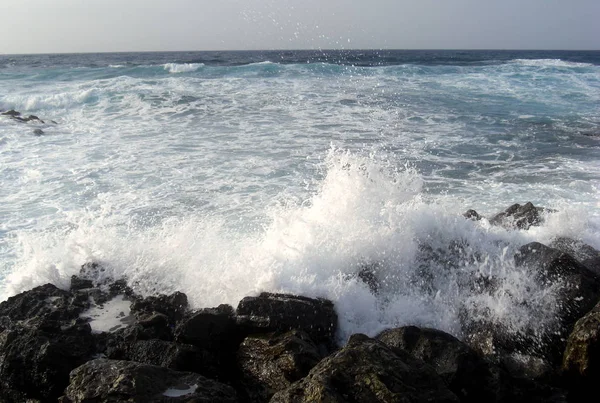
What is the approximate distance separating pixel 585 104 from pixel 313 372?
69.7 ft

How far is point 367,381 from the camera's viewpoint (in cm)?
311

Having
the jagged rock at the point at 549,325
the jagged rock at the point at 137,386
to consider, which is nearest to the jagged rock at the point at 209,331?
the jagged rock at the point at 137,386

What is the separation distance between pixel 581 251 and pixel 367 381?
4.09m

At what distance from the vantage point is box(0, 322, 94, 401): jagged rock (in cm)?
397

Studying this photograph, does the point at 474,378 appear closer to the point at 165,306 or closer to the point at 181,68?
the point at 165,306

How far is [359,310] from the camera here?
16.8 feet

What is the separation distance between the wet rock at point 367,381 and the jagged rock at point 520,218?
A: 3982mm

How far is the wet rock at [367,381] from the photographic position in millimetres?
3025

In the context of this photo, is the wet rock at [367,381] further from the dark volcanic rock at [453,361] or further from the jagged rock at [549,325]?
the jagged rock at [549,325]

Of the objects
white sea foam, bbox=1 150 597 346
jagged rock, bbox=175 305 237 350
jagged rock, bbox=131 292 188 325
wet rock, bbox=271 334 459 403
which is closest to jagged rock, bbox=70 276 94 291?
white sea foam, bbox=1 150 597 346

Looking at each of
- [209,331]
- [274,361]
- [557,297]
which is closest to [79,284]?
[209,331]

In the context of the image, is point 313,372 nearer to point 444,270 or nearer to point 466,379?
point 466,379

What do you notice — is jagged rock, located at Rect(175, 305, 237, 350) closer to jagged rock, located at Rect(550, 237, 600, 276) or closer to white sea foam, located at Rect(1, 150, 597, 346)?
white sea foam, located at Rect(1, 150, 597, 346)

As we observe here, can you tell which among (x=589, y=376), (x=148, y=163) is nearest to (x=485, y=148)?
(x=148, y=163)
